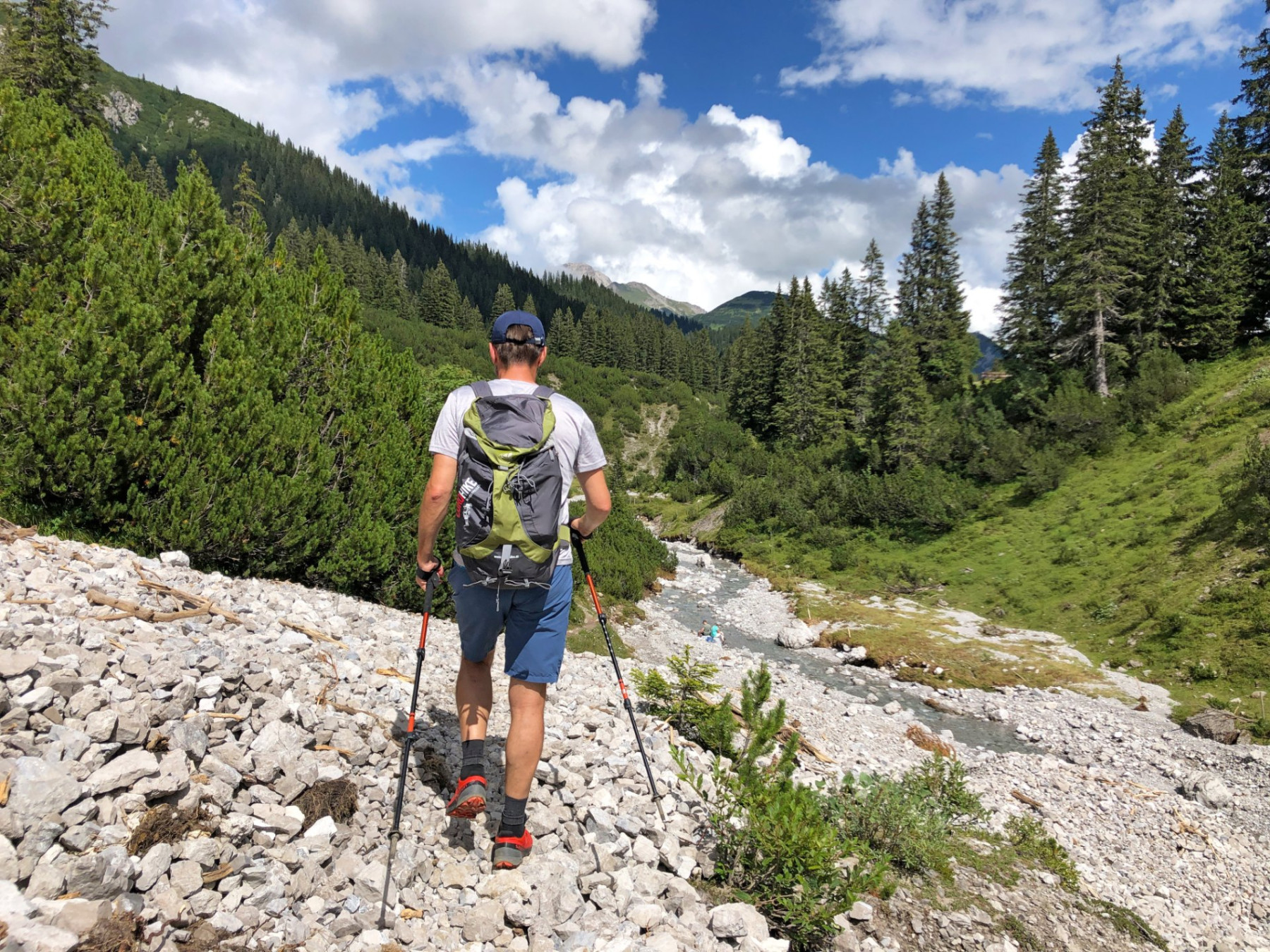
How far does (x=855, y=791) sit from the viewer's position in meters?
5.21

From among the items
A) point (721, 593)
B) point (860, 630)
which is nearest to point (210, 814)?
point (860, 630)

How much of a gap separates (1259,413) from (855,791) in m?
25.0

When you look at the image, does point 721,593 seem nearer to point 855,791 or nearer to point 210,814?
point 855,791

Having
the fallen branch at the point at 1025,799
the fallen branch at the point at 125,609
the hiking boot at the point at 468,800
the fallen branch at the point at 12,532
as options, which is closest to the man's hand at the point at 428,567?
the hiking boot at the point at 468,800

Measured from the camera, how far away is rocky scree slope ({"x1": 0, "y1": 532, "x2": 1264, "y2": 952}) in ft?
7.73

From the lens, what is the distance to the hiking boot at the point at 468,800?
329cm

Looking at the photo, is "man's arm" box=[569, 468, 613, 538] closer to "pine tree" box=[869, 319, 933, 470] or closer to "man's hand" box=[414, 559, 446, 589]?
"man's hand" box=[414, 559, 446, 589]

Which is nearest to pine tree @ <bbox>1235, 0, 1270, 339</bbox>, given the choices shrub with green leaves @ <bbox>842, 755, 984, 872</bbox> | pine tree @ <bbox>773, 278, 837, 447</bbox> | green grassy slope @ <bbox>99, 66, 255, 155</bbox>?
pine tree @ <bbox>773, 278, 837, 447</bbox>

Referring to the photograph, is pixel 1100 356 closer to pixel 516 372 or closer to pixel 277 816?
pixel 516 372

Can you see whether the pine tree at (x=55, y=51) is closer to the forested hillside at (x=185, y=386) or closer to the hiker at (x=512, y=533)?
the forested hillside at (x=185, y=386)

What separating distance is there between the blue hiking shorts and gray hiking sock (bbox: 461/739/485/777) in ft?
1.84

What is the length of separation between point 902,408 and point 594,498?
1277 inches

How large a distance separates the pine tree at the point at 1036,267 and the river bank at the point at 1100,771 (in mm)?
24825

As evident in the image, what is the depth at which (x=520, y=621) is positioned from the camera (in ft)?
11.0
